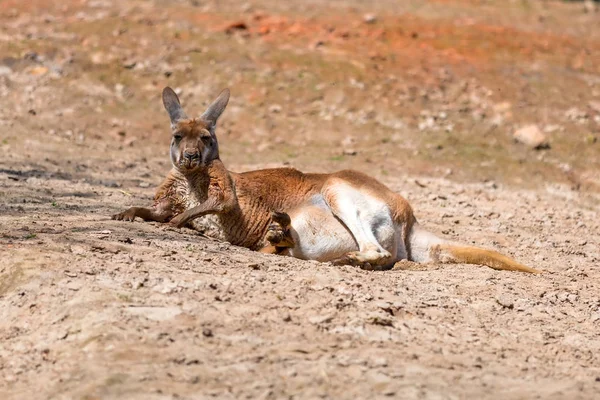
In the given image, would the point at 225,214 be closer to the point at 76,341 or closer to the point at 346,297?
the point at 346,297

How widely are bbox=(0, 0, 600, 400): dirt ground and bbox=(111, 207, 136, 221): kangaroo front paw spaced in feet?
0.43

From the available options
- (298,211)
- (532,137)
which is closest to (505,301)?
(298,211)

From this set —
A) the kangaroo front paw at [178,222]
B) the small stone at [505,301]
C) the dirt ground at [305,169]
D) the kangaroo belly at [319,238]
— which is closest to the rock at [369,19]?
the dirt ground at [305,169]

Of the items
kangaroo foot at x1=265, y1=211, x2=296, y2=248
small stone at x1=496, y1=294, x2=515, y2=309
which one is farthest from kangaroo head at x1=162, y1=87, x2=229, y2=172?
small stone at x1=496, y1=294, x2=515, y2=309

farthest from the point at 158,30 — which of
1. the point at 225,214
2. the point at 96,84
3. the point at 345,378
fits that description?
the point at 345,378

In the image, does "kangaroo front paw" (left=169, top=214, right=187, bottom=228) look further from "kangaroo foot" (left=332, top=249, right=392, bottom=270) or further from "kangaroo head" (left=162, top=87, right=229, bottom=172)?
"kangaroo foot" (left=332, top=249, right=392, bottom=270)

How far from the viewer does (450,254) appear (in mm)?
7461

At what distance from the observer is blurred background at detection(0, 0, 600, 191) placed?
446 inches

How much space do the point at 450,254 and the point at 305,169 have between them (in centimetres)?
369

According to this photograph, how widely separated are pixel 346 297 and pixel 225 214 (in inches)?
65.3

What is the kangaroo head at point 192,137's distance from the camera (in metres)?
7.25

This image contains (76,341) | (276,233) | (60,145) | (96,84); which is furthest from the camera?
(96,84)

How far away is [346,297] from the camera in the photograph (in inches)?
232

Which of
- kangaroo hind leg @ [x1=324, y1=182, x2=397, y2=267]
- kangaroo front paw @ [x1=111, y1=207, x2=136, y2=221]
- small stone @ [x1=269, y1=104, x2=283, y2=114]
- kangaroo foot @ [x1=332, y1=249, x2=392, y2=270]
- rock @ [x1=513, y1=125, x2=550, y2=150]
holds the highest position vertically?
kangaroo front paw @ [x1=111, y1=207, x2=136, y2=221]
